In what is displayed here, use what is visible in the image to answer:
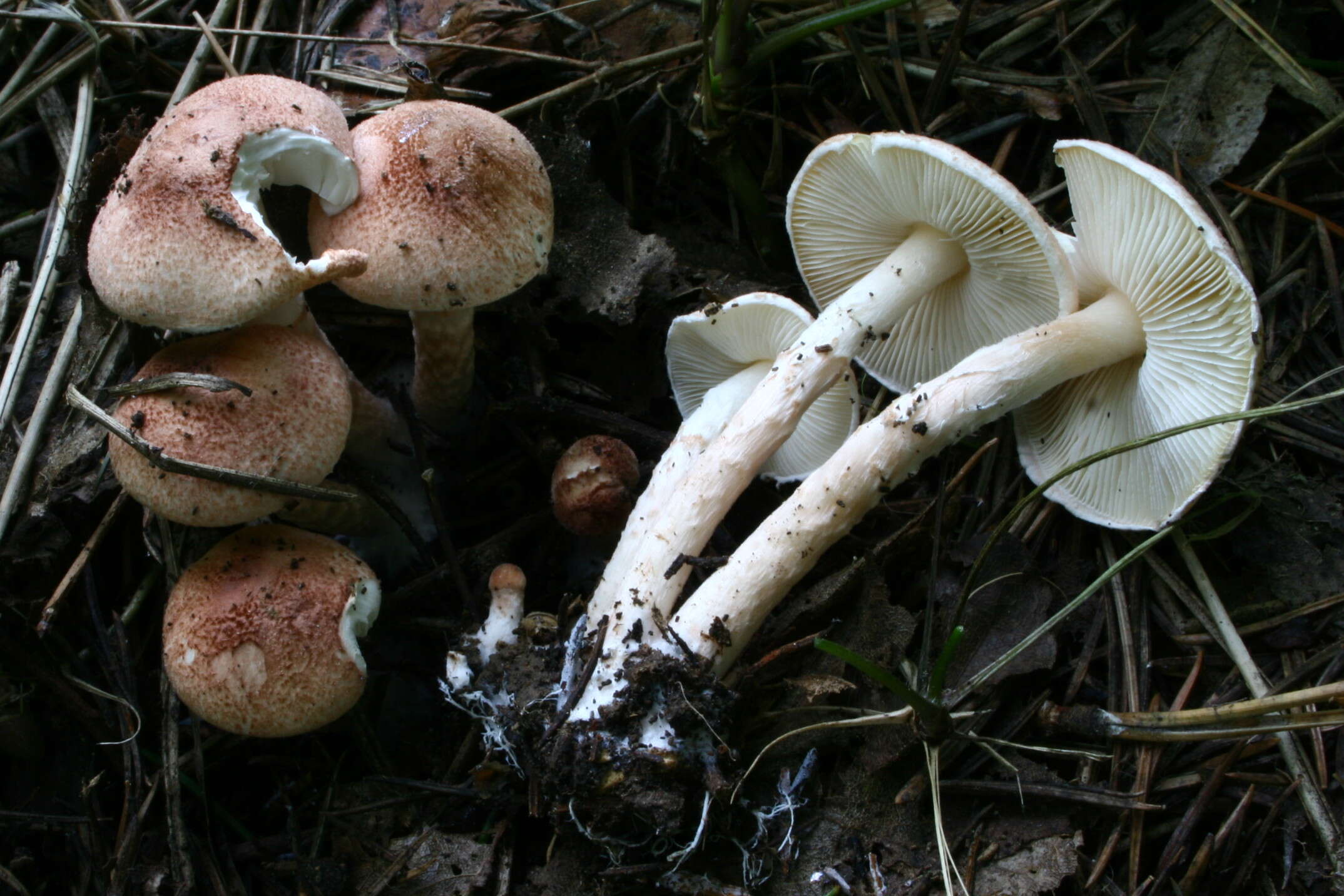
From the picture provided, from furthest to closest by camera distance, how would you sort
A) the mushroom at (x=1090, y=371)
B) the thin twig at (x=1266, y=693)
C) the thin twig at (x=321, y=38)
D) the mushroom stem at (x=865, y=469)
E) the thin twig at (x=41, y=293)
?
the thin twig at (x=321, y=38)
the thin twig at (x=41, y=293)
the mushroom stem at (x=865, y=469)
the mushroom at (x=1090, y=371)
the thin twig at (x=1266, y=693)

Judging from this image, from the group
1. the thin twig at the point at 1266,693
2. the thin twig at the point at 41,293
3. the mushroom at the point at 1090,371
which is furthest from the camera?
the thin twig at the point at 41,293

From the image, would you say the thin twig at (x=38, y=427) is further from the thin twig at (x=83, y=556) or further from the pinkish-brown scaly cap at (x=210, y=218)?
the pinkish-brown scaly cap at (x=210, y=218)

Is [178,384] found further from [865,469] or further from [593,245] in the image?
[865,469]

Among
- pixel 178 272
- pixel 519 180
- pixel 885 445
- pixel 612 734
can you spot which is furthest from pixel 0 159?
pixel 885 445

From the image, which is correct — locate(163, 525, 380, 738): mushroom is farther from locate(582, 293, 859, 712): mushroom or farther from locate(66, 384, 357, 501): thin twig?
locate(582, 293, 859, 712): mushroom

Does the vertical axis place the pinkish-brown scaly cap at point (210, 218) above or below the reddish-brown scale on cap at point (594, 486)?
above

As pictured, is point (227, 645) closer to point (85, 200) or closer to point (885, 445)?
point (85, 200)

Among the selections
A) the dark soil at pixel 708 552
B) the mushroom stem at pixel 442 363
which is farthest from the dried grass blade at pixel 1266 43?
the mushroom stem at pixel 442 363
